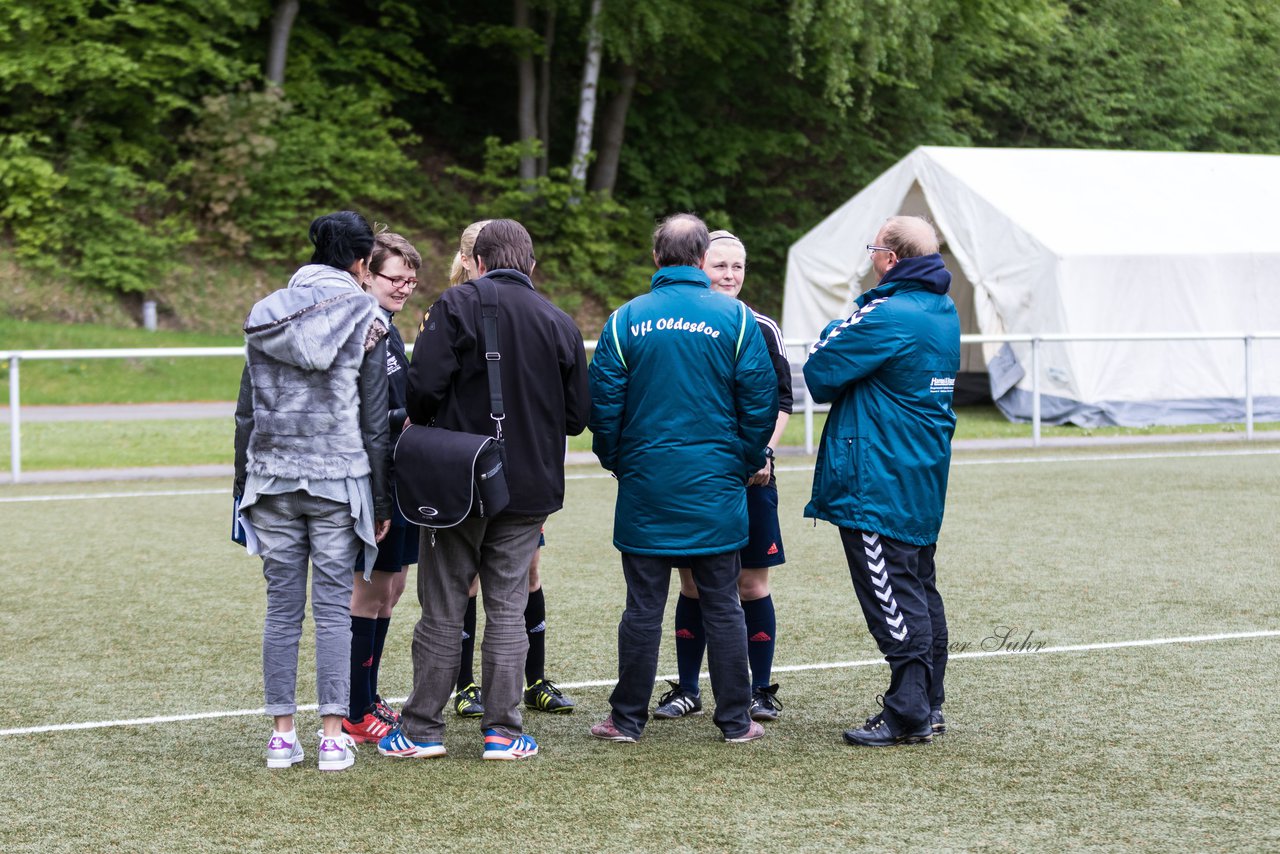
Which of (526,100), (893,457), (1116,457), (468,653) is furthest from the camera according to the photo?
(526,100)

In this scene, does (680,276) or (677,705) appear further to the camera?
(677,705)

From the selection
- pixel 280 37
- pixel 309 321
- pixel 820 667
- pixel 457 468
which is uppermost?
pixel 280 37

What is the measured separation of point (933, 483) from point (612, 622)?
2.51 m

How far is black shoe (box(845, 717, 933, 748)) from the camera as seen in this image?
16.9 ft

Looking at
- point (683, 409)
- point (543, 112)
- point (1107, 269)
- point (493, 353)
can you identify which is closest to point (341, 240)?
point (493, 353)

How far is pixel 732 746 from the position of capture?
5199 mm

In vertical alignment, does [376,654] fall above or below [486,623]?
below

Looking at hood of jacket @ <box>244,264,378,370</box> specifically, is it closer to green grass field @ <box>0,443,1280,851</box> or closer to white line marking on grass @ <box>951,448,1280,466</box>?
Result: green grass field @ <box>0,443,1280,851</box>

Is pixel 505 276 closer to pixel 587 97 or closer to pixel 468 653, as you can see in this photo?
pixel 468 653

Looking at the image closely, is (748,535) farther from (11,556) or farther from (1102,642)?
(11,556)

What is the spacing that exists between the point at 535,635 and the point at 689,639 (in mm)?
588

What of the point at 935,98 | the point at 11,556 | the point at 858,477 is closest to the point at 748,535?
the point at 858,477

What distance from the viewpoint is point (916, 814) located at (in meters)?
4.38

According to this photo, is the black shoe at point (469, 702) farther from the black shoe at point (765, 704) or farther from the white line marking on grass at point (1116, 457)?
the white line marking on grass at point (1116, 457)
